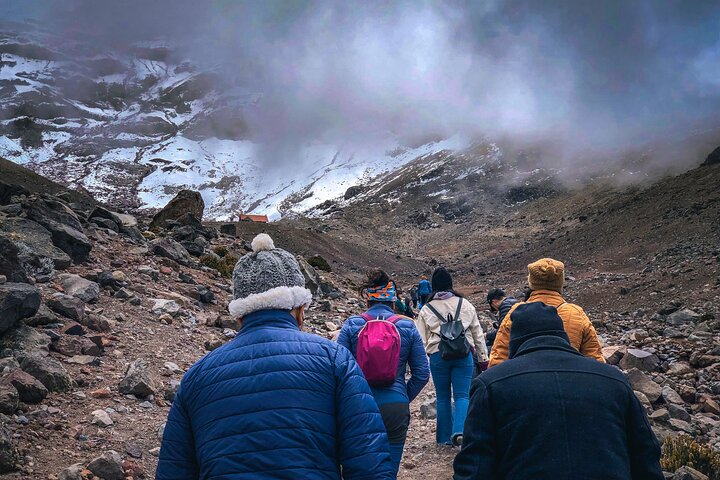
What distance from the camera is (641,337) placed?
12.3 meters

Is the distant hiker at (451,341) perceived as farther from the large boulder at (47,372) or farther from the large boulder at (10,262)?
the large boulder at (10,262)

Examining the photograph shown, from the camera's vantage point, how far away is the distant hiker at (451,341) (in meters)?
5.27

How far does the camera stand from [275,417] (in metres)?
2.00

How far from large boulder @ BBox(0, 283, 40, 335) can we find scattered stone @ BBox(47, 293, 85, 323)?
40.0 inches

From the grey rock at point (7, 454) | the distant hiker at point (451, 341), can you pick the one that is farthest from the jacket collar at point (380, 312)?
the grey rock at point (7, 454)

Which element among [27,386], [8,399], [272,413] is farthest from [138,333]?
[272,413]

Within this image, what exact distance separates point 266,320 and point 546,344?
4.09ft

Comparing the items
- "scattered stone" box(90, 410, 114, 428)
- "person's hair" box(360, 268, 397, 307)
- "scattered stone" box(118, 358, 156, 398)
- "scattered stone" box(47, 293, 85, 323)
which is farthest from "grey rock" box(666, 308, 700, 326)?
"scattered stone" box(47, 293, 85, 323)

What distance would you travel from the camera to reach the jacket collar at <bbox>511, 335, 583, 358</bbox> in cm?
232

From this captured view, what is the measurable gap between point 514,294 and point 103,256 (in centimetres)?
1845

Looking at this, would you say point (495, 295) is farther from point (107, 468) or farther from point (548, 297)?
point (107, 468)

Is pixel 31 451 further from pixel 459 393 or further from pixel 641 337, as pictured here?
pixel 641 337

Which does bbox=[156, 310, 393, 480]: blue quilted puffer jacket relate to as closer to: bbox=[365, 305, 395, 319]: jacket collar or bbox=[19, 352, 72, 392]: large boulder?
bbox=[365, 305, 395, 319]: jacket collar

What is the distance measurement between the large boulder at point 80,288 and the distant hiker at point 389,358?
21.7 ft
